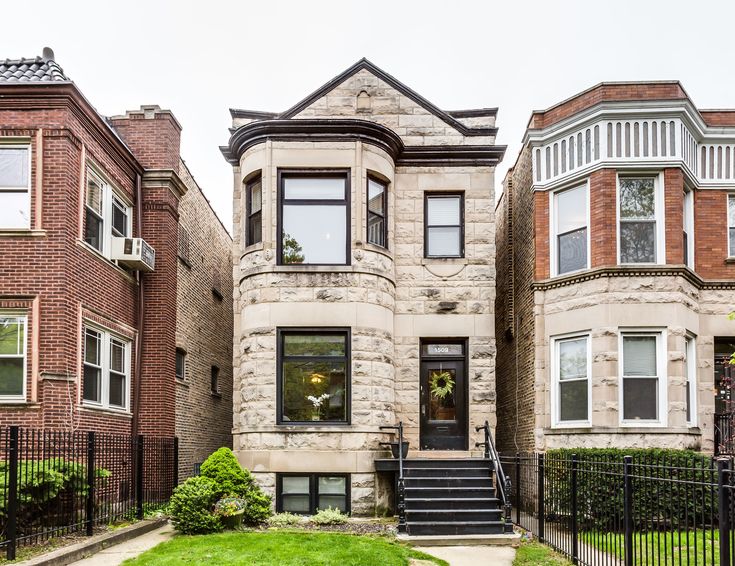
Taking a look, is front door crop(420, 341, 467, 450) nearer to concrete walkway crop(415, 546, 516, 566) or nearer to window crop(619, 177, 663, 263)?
window crop(619, 177, 663, 263)

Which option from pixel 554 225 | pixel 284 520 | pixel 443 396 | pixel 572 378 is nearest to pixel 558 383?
pixel 572 378

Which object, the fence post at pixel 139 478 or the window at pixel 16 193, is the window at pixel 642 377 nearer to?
the fence post at pixel 139 478

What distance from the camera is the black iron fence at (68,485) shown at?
9.62 metres

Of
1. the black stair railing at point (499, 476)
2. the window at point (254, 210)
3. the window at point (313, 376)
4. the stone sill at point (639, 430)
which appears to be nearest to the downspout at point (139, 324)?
the window at point (254, 210)

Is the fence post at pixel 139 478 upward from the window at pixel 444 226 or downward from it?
downward

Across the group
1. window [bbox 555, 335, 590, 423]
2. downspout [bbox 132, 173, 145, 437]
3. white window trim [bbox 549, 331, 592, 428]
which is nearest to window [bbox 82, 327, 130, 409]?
downspout [bbox 132, 173, 145, 437]

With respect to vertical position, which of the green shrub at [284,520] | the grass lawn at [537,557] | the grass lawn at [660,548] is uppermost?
the grass lawn at [660,548]

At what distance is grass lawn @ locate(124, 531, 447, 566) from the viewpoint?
9750 mm

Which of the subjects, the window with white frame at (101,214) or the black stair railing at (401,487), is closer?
the black stair railing at (401,487)

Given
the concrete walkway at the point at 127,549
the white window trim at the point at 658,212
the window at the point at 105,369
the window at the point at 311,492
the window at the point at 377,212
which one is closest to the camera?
the concrete walkway at the point at 127,549

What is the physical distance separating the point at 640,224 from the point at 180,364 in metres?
10.8

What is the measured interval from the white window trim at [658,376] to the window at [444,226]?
3904 mm

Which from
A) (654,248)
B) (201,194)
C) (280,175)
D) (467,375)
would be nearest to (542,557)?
(467,375)

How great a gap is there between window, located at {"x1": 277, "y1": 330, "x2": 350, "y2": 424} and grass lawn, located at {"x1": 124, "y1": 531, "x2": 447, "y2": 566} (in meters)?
3.20
